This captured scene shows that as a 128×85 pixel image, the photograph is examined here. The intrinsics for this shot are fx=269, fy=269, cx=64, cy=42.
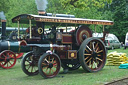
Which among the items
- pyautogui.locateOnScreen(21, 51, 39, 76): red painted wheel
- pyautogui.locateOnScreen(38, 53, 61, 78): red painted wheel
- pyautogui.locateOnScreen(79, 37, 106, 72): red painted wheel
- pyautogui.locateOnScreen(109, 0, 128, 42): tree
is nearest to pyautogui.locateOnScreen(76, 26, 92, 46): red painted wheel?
pyautogui.locateOnScreen(79, 37, 106, 72): red painted wheel

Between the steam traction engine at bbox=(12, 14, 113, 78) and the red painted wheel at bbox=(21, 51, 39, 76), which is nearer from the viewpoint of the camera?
the steam traction engine at bbox=(12, 14, 113, 78)

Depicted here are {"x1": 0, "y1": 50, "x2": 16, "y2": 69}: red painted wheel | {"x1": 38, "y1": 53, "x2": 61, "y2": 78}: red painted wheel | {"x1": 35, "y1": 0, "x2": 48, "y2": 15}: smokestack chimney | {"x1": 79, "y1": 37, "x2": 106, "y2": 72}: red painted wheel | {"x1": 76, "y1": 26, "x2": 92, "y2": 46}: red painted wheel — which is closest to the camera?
{"x1": 38, "y1": 53, "x2": 61, "y2": 78}: red painted wheel

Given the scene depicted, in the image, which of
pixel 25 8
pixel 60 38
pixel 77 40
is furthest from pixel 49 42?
pixel 25 8

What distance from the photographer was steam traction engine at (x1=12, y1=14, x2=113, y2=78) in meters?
9.01

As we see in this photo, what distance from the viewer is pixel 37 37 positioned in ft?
30.7

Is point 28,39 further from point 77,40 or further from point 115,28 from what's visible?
point 115,28

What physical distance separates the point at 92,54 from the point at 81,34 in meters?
0.87

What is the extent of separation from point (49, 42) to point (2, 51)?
4927mm

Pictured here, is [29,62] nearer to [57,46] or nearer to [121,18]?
[57,46]

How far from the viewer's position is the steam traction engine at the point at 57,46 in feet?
29.6

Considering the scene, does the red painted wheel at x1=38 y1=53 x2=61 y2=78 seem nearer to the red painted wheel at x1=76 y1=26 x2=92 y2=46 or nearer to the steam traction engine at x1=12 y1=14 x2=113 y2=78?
the steam traction engine at x1=12 y1=14 x2=113 y2=78

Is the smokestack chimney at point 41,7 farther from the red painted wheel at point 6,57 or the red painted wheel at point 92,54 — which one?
the red painted wheel at point 6,57

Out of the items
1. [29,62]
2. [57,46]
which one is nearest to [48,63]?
[57,46]

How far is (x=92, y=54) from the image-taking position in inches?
399
